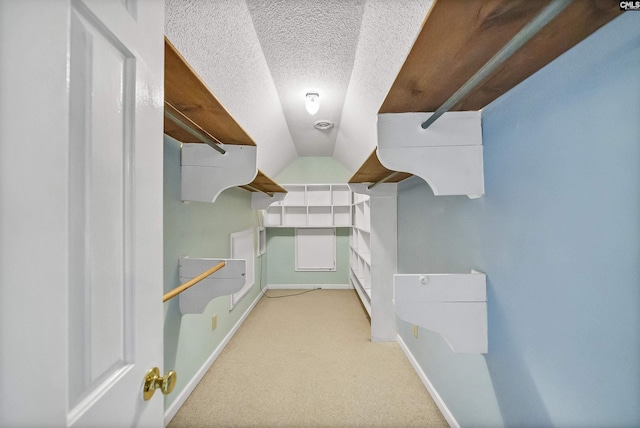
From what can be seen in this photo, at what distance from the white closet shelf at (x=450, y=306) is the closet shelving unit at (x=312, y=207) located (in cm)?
335

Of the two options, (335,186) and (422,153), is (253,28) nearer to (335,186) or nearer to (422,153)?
(422,153)

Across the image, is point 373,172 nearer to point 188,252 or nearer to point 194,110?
point 194,110

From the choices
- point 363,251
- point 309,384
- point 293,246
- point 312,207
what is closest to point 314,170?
point 312,207

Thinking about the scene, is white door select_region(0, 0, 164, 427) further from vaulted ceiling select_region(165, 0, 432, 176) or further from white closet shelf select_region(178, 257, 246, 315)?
white closet shelf select_region(178, 257, 246, 315)

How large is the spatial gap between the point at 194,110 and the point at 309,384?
191 cm

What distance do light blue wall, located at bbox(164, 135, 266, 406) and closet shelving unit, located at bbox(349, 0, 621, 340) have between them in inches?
49.8

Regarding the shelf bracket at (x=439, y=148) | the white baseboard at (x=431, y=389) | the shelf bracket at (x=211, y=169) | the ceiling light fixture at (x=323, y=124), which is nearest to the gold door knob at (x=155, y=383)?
the shelf bracket at (x=439, y=148)

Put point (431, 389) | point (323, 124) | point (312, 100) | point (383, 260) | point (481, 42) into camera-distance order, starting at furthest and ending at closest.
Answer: point (323, 124) → point (383, 260) → point (312, 100) → point (431, 389) → point (481, 42)

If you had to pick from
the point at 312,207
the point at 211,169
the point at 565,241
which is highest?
the point at 211,169

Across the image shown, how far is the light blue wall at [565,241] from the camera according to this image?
625mm

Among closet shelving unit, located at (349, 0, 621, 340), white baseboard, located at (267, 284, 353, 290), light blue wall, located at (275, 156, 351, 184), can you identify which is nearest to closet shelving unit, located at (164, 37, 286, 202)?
closet shelving unit, located at (349, 0, 621, 340)

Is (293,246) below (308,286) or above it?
above

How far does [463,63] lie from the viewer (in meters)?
0.81

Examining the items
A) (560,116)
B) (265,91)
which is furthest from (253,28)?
(560,116)
